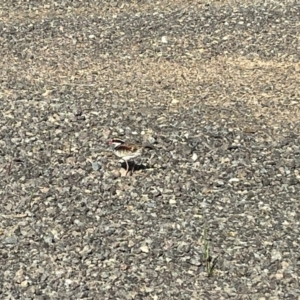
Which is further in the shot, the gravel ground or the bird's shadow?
the bird's shadow

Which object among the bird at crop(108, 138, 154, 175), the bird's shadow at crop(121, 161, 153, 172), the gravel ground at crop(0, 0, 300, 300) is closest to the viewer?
the gravel ground at crop(0, 0, 300, 300)

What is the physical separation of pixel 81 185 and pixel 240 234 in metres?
1.43

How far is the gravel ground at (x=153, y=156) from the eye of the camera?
5.26 m

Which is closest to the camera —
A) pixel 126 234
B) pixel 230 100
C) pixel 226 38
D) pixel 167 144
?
pixel 126 234

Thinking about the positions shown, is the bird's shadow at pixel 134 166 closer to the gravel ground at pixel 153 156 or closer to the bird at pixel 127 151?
the gravel ground at pixel 153 156

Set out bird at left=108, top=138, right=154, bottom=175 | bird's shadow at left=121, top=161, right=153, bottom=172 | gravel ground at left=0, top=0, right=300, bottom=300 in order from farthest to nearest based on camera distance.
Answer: bird's shadow at left=121, top=161, right=153, bottom=172
bird at left=108, top=138, right=154, bottom=175
gravel ground at left=0, top=0, right=300, bottom=300

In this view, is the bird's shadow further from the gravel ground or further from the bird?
the bird

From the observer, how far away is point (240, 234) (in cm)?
561

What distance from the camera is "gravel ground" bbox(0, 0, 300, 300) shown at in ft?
17.3

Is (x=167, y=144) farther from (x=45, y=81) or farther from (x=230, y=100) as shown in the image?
(x=45, y=81)

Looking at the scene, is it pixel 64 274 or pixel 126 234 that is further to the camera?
pixel 126 234

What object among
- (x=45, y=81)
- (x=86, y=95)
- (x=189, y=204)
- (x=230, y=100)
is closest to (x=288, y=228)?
(x=189, y=204)

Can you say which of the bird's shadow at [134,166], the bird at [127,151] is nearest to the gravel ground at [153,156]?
the bird's shadow at [134,166]

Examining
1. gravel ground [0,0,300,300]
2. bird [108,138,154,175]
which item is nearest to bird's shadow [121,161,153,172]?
gravel ground [0,0,300,300]
